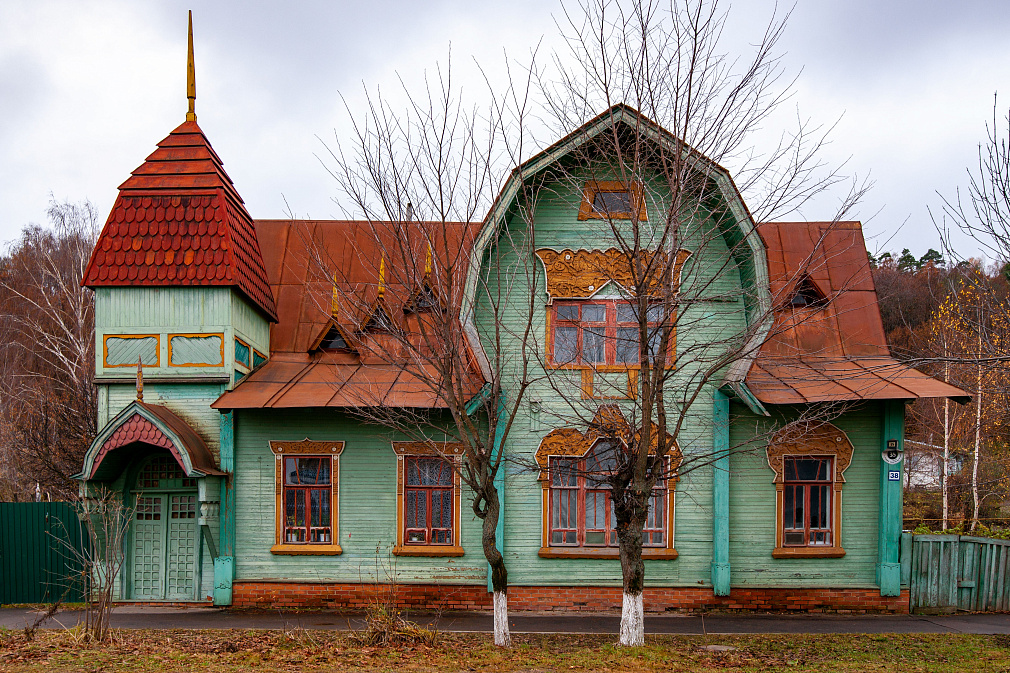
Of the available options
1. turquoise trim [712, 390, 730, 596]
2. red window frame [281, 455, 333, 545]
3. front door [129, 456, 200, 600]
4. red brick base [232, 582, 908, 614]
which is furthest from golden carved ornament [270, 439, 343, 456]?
turquoise trim [712, 390, 730, 596]

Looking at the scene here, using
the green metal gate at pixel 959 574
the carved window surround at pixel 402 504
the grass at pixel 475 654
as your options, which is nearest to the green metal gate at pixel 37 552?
the grass at pixel 475 654

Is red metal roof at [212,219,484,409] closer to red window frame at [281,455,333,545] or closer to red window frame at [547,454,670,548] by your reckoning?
red window frame at [281,455,333,545]

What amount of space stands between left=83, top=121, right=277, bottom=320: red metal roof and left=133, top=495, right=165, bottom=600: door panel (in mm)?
3666

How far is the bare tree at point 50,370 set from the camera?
19.8m

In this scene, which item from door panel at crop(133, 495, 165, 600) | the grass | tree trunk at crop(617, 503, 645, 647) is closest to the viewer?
the grass

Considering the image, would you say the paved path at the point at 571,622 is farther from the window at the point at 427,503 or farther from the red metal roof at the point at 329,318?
the red metal roof at the point at 329,318

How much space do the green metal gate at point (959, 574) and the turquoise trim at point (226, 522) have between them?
10842 mm

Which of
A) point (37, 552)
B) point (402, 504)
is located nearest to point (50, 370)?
point (37, 552)

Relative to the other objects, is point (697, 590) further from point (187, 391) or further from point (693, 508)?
point (187, 391)

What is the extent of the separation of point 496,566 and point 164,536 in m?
6.71

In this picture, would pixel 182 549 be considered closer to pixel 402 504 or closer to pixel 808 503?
pixel 402 504

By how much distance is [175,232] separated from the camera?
13.4 metres

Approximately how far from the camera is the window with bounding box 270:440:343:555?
1342 cm

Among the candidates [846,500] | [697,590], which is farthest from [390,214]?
[846,500]
